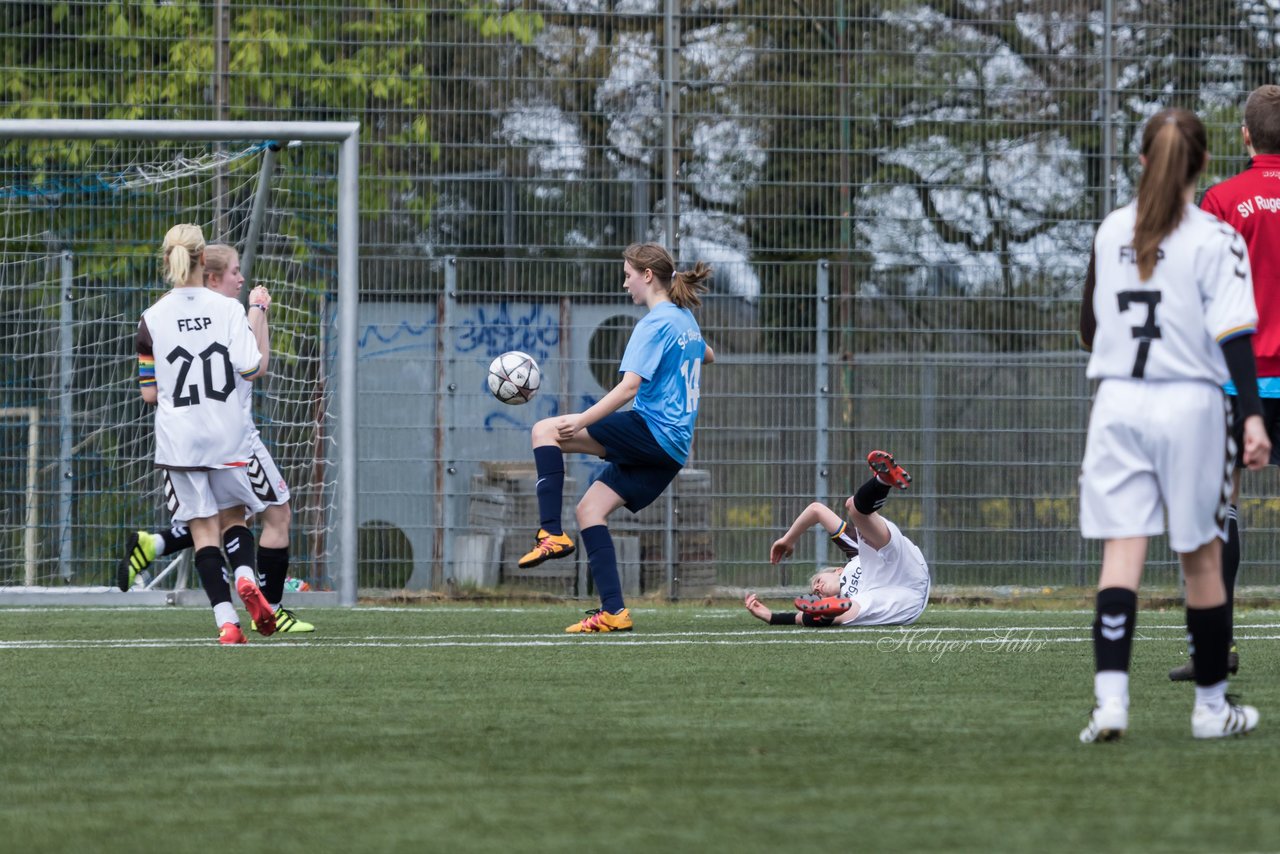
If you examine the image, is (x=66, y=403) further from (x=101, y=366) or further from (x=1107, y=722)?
(x=1107, y=722)

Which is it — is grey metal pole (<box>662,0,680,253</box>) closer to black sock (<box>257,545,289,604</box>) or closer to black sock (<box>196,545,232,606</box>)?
black sock (<box>257,545,289,604</box>)

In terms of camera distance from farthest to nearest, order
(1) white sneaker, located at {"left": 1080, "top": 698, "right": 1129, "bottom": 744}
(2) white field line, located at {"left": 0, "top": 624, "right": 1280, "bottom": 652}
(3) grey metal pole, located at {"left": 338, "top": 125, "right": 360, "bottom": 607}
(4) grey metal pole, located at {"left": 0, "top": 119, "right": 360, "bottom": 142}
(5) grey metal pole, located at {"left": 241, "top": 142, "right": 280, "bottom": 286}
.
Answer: (5) grey metal pole, located at {"left": 241, "top": 142, "right": 280, "bottom": 286} → (3) grey metal pole, located at {"left": 338, "top": 125, "right": 360, "bottom": 607} → (4) grey metal pole, located at {"left": 0, "top": 119, "right": 360, "bottom": 142} → (2) white field line, located at {"left": 0, "top": 624, "right": 1280, "bottom": 652} → (1) white sneaker, located at {"left": 1080, "top": 698, "right": 1129, "bottom": 744}

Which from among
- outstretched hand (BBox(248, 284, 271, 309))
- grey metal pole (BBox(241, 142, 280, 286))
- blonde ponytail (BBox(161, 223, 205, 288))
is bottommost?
outstretched hand (BBox(248, 284, 271, 309))

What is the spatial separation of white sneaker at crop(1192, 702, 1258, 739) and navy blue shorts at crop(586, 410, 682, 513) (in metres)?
4.14

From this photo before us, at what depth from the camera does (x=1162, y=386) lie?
4.27m

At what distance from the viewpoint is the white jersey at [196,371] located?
24.5ft

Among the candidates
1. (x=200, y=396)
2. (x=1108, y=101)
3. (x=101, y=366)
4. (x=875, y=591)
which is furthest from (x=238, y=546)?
(x=1108, y=101)

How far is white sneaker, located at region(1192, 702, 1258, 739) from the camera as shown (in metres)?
4.39

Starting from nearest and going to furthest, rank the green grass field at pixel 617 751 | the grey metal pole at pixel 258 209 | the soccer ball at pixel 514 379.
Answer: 1. the green grass field at pixel 617 751
2. the soccer ball at pixel 514 379
3. the grey metal pole at pixel 258 209

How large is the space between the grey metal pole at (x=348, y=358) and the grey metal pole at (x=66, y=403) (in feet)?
6.53

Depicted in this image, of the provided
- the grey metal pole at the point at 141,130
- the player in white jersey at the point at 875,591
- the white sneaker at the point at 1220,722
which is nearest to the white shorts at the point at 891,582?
the player in white jersey at the point at 875,591

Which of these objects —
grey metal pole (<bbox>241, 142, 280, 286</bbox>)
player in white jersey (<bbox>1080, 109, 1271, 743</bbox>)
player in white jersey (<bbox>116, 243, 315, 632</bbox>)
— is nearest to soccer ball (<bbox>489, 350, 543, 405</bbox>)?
player in white jersey (<bbox>116, 243, 315, 632</bbox>)

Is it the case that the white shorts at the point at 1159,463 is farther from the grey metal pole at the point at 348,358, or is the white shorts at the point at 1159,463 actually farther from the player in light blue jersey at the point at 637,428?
the grey metal pole at the point at 348,358

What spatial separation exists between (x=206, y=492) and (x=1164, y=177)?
460cm
